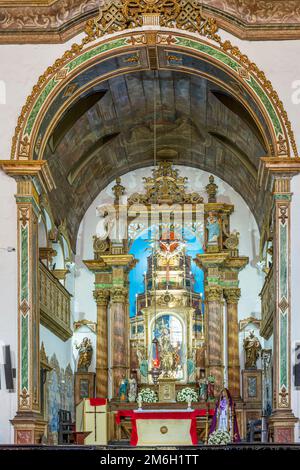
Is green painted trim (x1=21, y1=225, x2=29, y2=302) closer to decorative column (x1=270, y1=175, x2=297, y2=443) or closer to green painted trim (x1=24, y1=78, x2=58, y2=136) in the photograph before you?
green painted trim (x1=24, y1=78, x2=58, y2=136)

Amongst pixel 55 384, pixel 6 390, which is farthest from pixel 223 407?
pixel 55 384

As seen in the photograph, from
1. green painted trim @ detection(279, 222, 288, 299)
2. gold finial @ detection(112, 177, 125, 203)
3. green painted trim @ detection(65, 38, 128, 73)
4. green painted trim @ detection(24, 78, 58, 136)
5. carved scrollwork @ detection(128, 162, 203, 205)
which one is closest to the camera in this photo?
green painted trim @ detection(279, 222, 288, 299)

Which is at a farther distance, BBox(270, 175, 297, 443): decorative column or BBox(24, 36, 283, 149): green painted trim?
BBox(24, 36, 283, 149): green painted trim

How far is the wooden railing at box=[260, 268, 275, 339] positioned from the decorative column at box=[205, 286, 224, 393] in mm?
1251

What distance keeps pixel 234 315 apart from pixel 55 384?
601 centimetres

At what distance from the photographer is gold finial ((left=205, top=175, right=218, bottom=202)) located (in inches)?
1240

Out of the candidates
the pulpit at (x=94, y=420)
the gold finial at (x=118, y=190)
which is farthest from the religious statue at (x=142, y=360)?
the pulpit at (x=94, y=420)

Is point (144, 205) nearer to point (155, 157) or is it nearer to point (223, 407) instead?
point (155, 157)

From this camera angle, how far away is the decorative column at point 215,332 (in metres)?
30.2

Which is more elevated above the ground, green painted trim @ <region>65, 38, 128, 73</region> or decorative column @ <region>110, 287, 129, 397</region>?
green painted trim @ <region>65, 38, 128, 73</region>

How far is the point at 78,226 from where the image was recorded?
31719 mm

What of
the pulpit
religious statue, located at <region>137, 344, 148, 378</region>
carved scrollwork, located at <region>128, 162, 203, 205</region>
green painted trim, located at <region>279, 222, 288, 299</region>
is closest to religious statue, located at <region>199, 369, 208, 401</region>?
religious statue, located at <region>137, 344, 148, 378</region>

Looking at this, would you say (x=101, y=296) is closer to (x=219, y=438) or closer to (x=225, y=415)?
(x=225, y=415)
